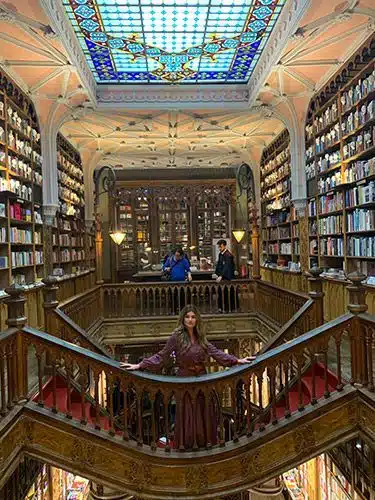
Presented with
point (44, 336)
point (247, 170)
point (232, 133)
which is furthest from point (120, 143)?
point (44, 336)

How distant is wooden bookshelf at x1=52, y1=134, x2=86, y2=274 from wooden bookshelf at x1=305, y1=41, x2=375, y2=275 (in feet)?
16.5

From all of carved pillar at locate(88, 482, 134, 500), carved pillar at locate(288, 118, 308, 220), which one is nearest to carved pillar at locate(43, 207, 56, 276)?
carved pillar at locate(88, 482, 134, 500)

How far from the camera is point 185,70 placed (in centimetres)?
824

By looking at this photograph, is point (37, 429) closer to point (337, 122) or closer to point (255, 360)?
point (255, 360)

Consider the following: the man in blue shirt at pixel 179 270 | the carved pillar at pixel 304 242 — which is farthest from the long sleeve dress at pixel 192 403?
the carved pillar at pixel 304 242

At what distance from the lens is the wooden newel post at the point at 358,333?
3.65 meters

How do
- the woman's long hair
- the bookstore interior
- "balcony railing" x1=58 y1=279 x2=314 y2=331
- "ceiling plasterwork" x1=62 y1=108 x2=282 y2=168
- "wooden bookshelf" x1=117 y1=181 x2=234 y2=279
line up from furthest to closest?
"wooden bookshelf" x1=117 y1=181 x2=234 y2=279 → "ceiling plasterwork" x1=62 y1=108 x2=282 y2=168 → "balcony railing" x1=58 y1=279 x2=314 y2=331 → the bookstore interior → the woman's long hair

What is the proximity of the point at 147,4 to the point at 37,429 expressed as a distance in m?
5.16

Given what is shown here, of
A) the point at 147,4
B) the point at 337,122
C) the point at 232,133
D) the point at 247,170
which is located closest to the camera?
the point at 147,4

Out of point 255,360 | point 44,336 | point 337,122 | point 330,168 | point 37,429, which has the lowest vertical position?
point 37,429

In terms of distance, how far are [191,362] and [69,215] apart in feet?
23.4

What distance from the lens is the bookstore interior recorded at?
5918 mm

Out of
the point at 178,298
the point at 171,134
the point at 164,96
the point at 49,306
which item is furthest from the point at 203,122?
the point at 49,306

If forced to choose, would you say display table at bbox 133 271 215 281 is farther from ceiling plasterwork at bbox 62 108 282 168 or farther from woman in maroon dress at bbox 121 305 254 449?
woman in maroon dress at bbox 121 305 254 449
